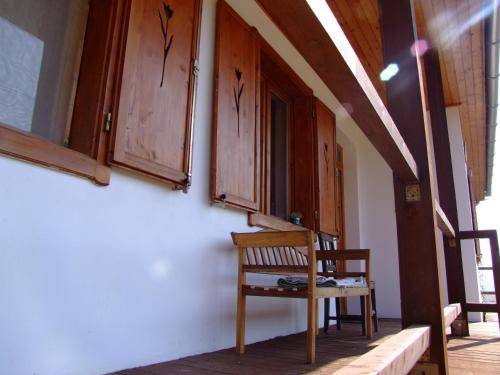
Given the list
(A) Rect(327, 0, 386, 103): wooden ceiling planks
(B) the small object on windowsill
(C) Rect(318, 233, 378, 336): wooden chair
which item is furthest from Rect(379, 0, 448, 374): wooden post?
(A) Rect(327, 0, 386, 103): wooden ceiling planks

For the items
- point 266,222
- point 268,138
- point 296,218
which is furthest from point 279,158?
point 266,222

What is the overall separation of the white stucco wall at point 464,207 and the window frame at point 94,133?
14.0 feet

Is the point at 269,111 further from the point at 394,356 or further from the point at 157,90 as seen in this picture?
the point at 394,356

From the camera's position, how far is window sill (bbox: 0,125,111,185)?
134 cm

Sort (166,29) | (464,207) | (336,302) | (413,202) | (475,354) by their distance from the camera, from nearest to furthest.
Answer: (413,202) < (166,29) < (475,354) < (336,302) < (464,207)

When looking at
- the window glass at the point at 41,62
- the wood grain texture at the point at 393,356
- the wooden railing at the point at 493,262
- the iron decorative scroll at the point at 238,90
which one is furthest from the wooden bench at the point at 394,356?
the wooden railing at the point at 493,262

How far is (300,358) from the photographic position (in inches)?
80.8

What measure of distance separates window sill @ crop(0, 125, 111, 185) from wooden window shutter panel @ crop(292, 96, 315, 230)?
7.51 feet

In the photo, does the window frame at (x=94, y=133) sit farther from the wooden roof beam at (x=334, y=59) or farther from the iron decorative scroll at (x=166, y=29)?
the wooden roof beam at (x=334, y=59)

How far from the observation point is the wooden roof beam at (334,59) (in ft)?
2.09

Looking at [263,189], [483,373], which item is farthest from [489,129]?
[483,373]

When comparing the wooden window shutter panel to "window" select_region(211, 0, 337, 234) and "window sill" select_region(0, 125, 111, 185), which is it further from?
"window sill" select_region(0, 125, 111, 185)

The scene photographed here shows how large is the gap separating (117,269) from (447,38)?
391cm

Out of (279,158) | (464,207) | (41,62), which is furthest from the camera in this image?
(464,207)
